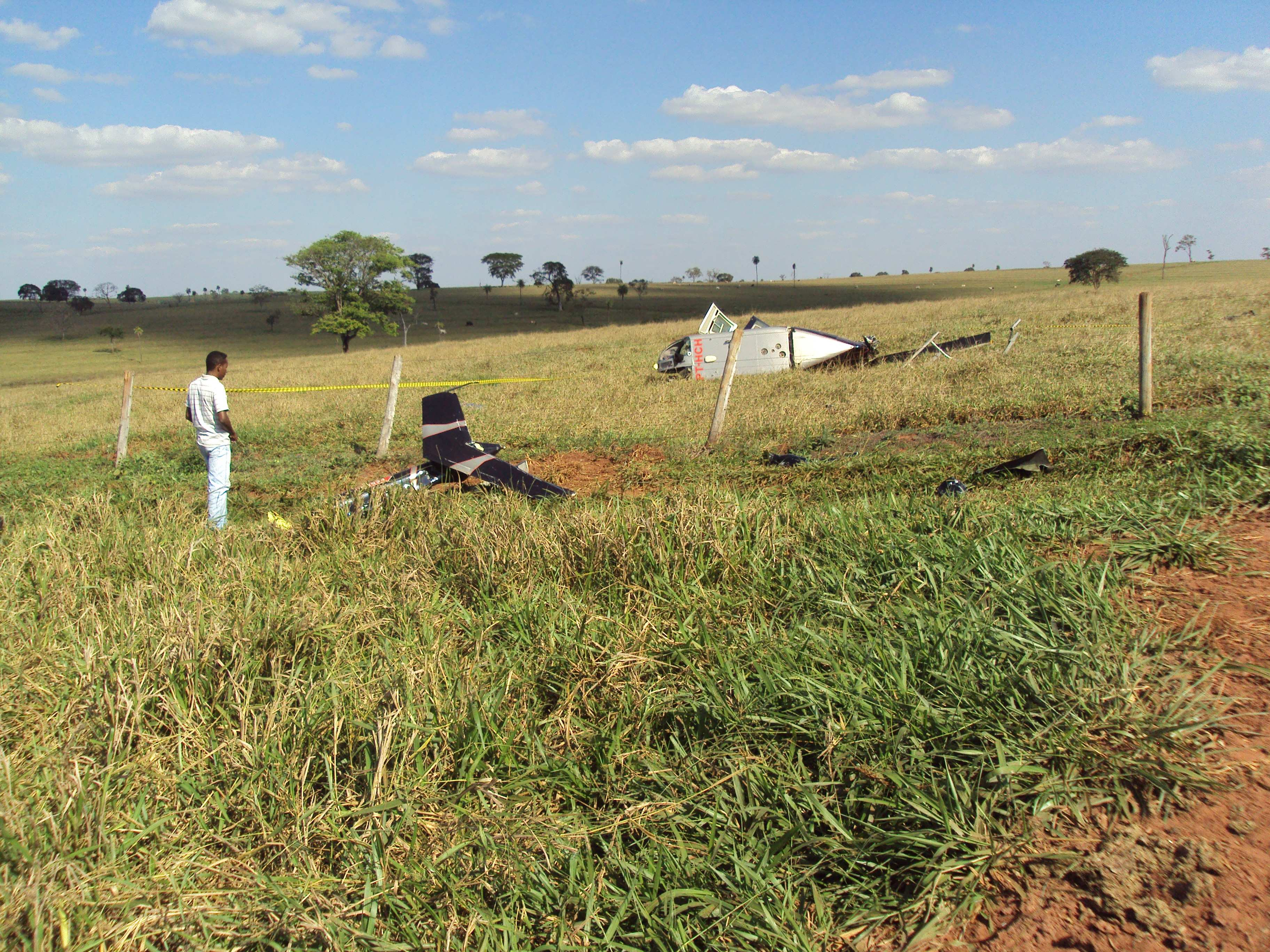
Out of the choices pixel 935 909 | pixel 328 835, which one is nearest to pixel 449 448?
pixel 328 835

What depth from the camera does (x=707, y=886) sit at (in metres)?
2.60

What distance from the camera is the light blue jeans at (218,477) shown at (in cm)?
772

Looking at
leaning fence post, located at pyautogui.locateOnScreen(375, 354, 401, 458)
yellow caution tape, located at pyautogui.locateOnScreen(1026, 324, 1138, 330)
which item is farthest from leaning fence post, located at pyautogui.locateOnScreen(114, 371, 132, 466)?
yellow caution tape, located at pyautogui.locateOnScreen(1026, 324, 1138, 330)

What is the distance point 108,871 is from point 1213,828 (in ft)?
11.3

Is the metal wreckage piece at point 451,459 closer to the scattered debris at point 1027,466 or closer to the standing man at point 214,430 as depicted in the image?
the standing man at point 214,430

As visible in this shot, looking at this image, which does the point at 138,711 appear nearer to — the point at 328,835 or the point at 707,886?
the point at 328,835

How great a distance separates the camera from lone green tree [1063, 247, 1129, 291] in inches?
2306

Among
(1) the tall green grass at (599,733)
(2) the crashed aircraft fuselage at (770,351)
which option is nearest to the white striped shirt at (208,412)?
(1) the tall green grass at (599,733)

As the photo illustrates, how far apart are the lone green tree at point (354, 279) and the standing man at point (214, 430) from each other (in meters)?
46.6

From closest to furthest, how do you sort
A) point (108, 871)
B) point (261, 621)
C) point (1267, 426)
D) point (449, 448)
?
1. point (108, 871)
2. point (261, 621)
3. point (1267, 426)
4. point (449, 448)

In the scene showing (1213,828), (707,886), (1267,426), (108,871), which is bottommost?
(707,886)

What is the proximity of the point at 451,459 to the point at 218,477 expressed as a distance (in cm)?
A: 238

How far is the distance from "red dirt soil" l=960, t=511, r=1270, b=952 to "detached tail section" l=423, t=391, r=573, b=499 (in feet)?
17.7

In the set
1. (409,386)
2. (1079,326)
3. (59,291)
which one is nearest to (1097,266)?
(1079,326)
